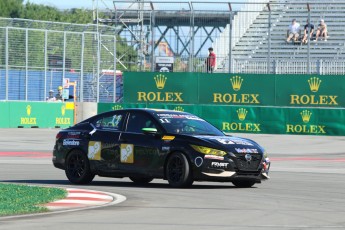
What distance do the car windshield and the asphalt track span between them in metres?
0.90

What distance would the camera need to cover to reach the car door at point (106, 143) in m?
17.4

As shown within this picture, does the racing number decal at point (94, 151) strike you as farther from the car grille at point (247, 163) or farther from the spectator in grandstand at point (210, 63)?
the spectator in grandstand at point (210, 63)

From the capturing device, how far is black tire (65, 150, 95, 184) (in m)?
17.5

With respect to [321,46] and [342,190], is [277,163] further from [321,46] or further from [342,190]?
[321,46]

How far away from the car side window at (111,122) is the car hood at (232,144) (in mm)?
1626

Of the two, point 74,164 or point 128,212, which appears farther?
point 74,164

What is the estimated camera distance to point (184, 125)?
685 inches

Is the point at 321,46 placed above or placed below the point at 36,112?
above

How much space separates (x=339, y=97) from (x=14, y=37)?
43.1 ft

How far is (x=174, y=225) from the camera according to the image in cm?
1124

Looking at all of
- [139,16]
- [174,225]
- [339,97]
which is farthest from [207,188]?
[139,16]

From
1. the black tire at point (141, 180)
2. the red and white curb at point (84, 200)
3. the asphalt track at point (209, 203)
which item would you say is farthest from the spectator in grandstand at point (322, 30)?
the red and white curb at point (84, 200)

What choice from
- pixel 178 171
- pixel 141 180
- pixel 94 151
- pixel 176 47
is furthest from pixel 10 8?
pixel 178 171

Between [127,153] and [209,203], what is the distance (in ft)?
11.8
